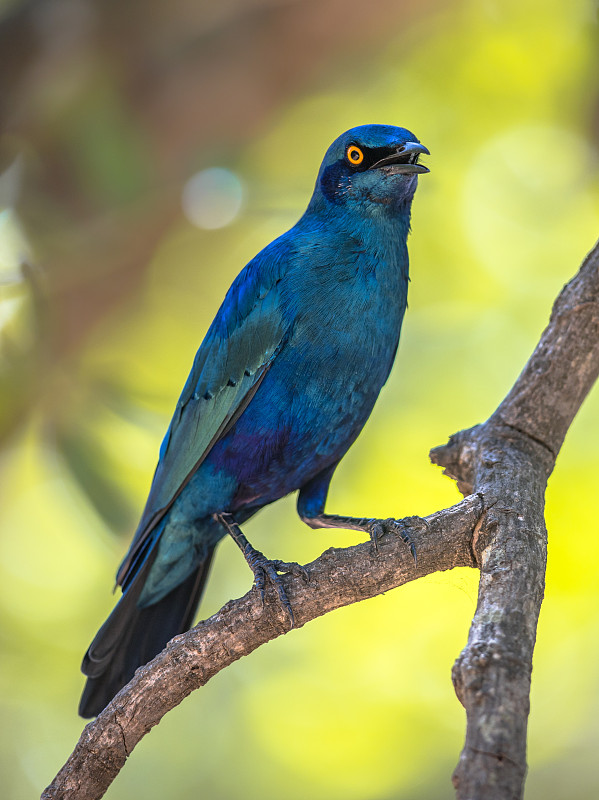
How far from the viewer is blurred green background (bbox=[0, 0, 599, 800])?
5.83 meters

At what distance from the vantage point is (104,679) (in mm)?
4188

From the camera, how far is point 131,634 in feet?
14.0

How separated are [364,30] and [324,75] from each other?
1.57 feet

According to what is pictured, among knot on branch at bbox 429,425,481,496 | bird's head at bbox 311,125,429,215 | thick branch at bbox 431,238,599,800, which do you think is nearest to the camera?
thick branch at bbox 431,238,599,800

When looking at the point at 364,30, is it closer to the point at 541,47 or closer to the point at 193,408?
the point at 541,47

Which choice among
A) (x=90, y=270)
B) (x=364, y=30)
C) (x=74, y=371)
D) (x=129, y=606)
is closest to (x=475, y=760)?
(x=129, y=606)

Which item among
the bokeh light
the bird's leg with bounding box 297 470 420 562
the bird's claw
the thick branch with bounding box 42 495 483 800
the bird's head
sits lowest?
the thick branch with bounding box 42 495 483 800

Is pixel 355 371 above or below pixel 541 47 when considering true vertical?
below

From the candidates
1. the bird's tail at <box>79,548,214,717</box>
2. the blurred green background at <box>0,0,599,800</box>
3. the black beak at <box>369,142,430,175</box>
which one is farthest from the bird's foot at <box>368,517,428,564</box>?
the blurred green background at <box>0,0,599,800</box>

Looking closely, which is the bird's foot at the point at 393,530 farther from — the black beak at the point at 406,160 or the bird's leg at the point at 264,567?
the black beak at the point at 406,160

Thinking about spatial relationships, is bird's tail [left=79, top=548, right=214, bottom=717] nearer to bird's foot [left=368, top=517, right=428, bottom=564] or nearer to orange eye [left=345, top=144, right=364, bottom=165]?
bird's foot [left=368, top=517, right=428, bottom=564]

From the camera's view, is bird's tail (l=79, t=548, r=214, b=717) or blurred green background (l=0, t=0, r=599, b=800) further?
blurred green background (l=0, t=0, r=599, b=800)

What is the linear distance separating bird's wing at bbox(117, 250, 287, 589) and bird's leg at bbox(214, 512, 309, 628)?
12.2 inches

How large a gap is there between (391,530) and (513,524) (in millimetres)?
490
